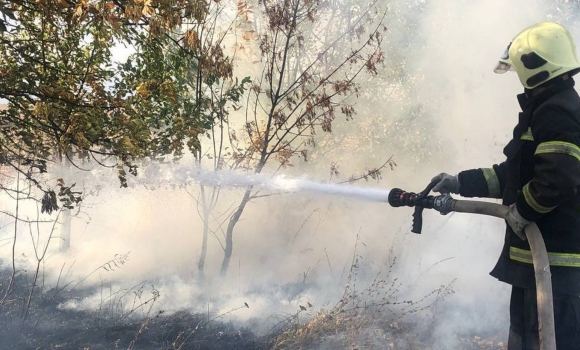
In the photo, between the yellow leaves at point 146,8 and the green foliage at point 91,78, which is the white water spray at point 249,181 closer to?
the green foliage at point 91,78

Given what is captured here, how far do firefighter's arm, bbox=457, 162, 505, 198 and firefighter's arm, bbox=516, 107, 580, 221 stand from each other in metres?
0.53

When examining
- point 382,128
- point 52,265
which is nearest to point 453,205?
point 382,128

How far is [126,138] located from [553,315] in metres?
2.54

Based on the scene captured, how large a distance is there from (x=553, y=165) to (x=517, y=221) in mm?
382

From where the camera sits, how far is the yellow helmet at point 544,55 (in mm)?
2410

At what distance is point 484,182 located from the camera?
286cm

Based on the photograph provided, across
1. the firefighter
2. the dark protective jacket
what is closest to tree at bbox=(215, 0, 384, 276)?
the firefighter

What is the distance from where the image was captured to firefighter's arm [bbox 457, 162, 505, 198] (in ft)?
9.31

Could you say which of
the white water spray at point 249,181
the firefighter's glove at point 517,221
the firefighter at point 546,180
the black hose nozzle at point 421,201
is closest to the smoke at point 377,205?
the white water spray at point 249,181

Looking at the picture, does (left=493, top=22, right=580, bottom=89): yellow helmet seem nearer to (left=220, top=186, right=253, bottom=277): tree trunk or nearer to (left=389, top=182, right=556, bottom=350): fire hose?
(left=389, top=182, right=556, bottom=350): fire hose

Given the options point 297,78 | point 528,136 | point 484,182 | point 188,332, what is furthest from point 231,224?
point 528,136

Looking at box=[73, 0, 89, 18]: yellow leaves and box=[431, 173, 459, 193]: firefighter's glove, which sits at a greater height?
box=[73, 0, 89, 18]: yellow leaves

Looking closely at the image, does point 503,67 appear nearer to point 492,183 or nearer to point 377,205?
point 492,183

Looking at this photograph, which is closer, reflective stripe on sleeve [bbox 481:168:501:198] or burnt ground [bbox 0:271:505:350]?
reflective stripe on sleeve [bbox 481:168:501:198]
